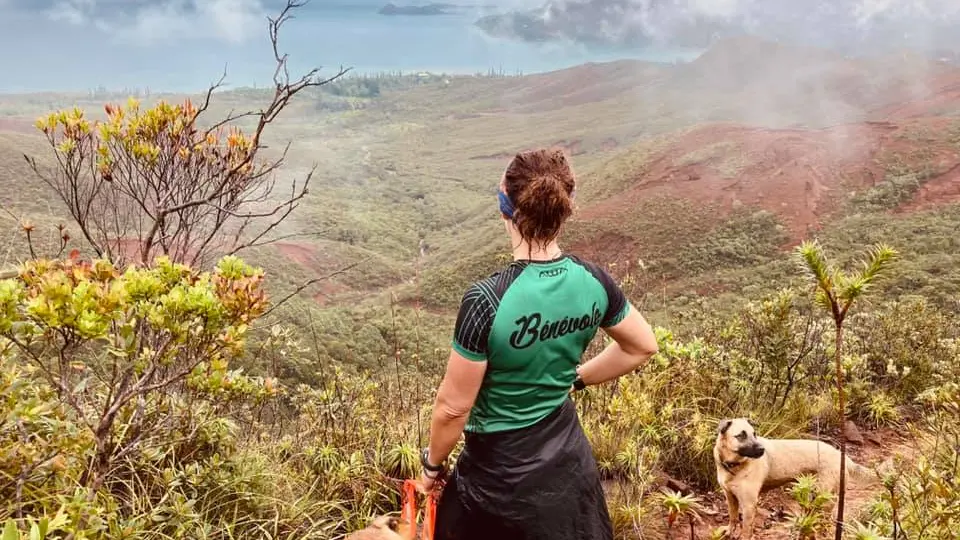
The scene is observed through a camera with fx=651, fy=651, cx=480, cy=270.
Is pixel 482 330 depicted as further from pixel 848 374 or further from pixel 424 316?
pixel 424 316

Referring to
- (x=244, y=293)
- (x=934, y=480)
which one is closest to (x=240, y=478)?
(x=244, y=293)

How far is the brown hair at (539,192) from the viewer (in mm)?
1709

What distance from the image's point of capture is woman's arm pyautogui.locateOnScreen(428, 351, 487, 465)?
171 centimetres

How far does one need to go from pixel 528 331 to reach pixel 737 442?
1.66 meters

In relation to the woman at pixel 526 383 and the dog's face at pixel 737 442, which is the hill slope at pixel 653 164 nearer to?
the dog's face at pixel 737 442

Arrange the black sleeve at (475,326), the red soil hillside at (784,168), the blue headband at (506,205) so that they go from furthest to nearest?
the red soil hillside at (784,168) < the blue headband at (506,205) < the black sleeve at (475,326)

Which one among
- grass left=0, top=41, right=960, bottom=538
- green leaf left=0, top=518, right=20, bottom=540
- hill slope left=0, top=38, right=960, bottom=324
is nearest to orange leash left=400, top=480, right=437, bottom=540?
grass left=0, top=41, right=960, bottom=538

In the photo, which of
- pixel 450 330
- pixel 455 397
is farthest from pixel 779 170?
pixel 455 397

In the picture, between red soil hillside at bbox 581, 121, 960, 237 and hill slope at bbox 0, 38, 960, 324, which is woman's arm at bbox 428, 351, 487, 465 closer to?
hill slope at bbox 0, 38, 960, 324

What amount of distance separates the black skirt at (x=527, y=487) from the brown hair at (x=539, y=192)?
1.80 ft

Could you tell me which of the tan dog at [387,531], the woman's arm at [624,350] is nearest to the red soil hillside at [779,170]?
the woman's arm at [624,350]

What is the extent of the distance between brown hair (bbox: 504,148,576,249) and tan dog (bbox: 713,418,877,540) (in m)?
1.69

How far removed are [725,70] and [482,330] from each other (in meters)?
122

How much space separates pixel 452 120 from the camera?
13812 centimetres
